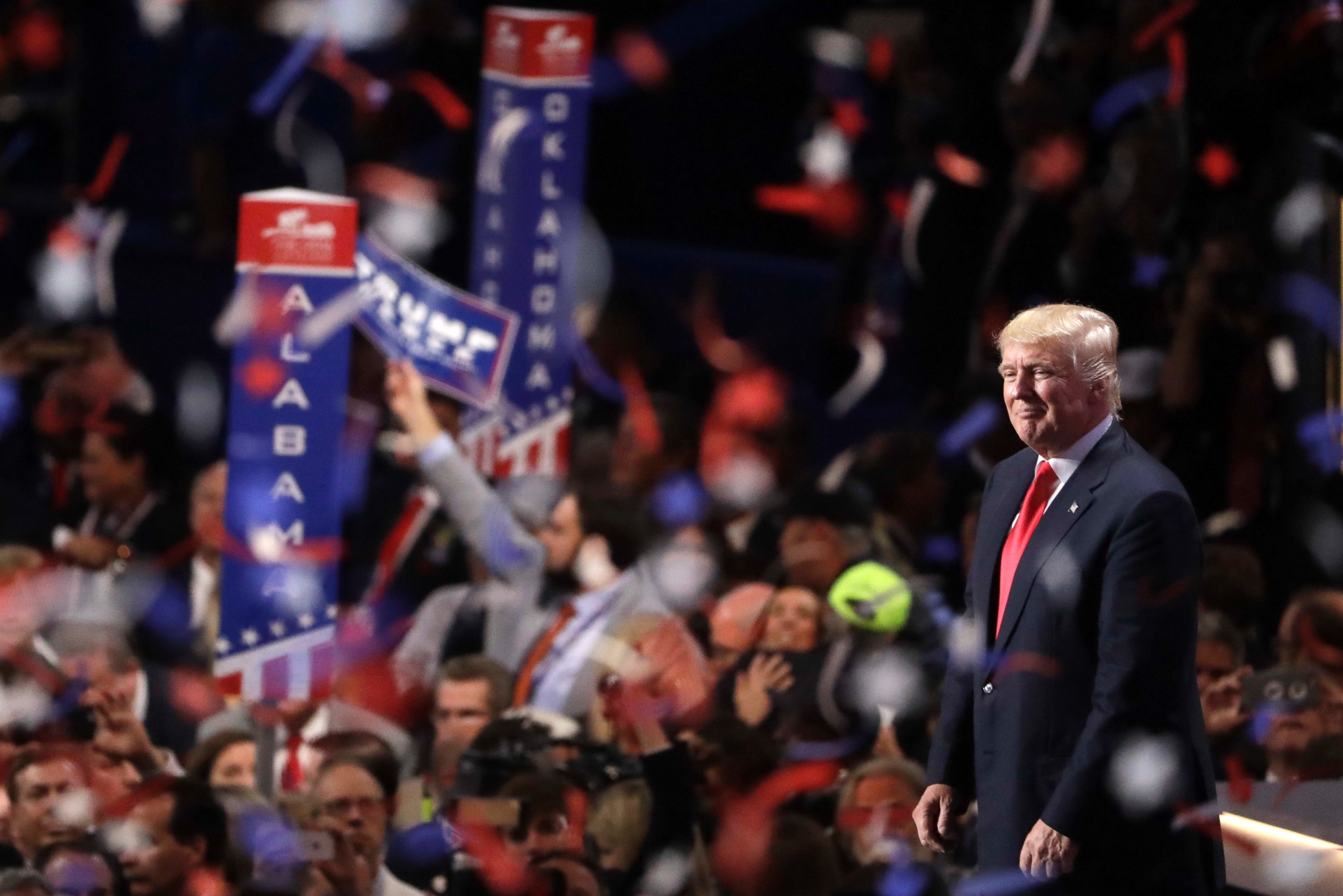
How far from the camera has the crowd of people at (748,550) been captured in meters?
3.76

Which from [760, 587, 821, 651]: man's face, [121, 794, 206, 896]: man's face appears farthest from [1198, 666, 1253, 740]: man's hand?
[121, 794, 206, 896]: man's face

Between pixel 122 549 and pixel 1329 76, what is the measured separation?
328cm

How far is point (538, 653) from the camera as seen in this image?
14.9 feet

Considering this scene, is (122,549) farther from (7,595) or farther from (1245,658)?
(1245,658)

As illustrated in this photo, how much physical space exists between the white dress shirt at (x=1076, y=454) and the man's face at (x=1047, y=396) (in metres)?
0.03

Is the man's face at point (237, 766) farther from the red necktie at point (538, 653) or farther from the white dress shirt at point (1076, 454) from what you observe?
the white dress shirt at point (1076, 454)

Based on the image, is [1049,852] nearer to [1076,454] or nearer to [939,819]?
[939,819]

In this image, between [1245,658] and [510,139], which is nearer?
[1245,658]

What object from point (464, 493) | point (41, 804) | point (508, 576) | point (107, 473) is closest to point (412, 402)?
point (464, 493)

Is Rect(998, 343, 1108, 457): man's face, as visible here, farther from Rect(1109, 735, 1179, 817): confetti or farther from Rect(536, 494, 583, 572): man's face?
Rect(536, 494, 583, 572): man's face

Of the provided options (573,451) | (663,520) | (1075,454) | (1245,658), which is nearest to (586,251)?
(573,451)

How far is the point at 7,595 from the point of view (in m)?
4.48

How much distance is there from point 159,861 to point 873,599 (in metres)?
1.53

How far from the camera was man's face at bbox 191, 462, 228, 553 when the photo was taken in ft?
16.4
